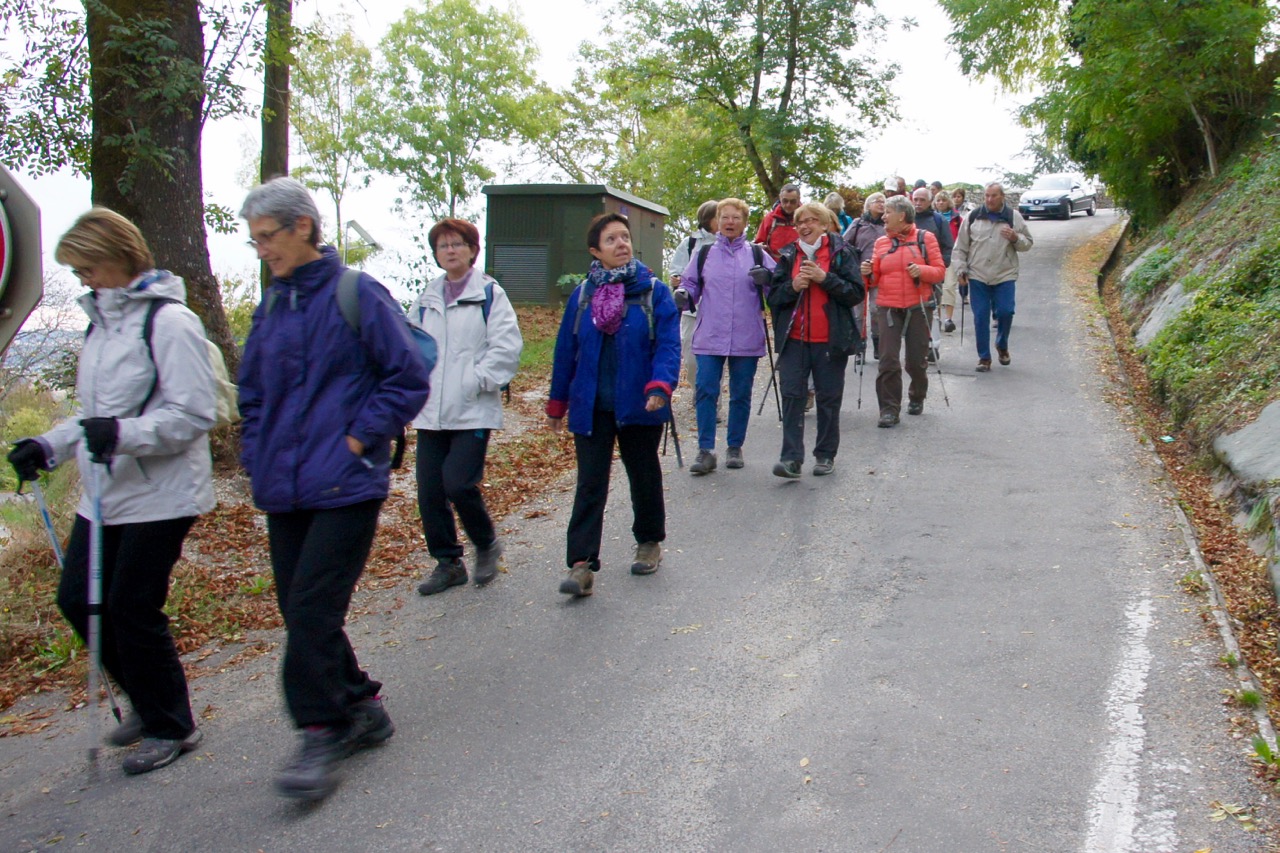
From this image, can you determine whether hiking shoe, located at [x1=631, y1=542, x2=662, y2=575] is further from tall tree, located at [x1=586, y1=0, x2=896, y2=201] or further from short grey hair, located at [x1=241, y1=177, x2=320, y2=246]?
tall tree, located at [x1=586, y1=0, x2=896, y2=201]

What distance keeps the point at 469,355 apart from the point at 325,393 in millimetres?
2149

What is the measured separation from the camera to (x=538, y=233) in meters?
20.4

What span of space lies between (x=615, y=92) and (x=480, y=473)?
26.0m

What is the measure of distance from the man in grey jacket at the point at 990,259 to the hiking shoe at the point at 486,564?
8.21m

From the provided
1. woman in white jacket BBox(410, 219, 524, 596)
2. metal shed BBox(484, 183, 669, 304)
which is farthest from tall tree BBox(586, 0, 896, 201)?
woman in white jacket BBox(410, 219, 524, 596)

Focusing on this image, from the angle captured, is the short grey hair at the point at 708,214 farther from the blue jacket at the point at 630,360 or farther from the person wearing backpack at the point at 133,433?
the person wearing backpack at the point at 133,433

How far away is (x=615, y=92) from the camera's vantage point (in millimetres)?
30375

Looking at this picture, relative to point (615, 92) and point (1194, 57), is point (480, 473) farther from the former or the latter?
point (615, 92)

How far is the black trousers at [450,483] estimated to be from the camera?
5867mm

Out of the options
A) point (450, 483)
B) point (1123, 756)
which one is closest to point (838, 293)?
point (450, 483)

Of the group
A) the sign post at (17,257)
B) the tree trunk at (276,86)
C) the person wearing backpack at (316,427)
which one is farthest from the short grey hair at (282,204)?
the tree trunk at (276,86)

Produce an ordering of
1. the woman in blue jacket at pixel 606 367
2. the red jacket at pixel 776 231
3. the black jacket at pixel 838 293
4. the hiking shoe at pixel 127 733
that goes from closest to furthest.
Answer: the hiking shoe at pixel 127 733, the woman in blue jacket at pixel 606 367, the black jacket at pixel 838 293, the red jacket at pixel 776 231

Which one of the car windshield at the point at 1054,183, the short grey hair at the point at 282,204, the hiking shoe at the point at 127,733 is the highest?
the car windshield at the point at 1054,183

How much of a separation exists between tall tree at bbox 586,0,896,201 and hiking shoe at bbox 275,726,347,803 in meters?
24.0
